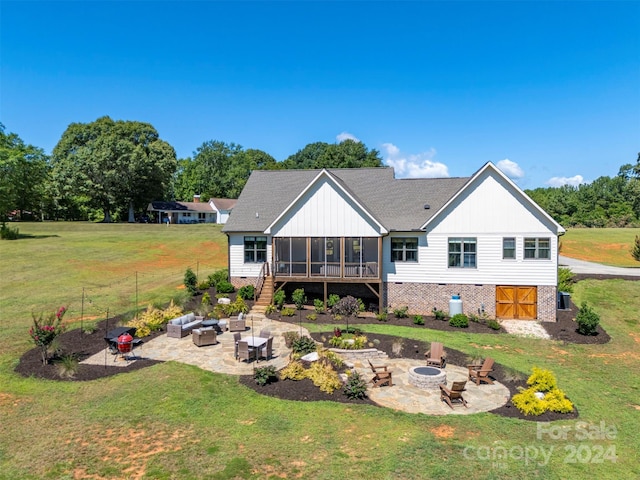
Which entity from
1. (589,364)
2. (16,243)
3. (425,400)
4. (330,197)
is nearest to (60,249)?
(16,243)

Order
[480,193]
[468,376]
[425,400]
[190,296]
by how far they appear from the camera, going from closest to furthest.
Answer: [425,400]
[468,376]
[480,193]
[190,296]

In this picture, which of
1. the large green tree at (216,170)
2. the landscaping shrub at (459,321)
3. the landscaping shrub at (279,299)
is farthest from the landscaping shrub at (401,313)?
the large green tree at (216,170)

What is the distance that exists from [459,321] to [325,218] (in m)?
9.32

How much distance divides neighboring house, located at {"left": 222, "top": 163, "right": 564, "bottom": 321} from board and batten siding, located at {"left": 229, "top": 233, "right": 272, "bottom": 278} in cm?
11

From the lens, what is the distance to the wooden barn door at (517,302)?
2195cm

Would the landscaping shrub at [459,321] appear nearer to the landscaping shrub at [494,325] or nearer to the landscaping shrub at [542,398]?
the landscaping shrub at [494,325]

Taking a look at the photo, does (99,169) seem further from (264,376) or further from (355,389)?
(355,389)

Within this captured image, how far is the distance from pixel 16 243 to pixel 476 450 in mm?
46768

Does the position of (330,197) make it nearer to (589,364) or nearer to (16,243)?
(589,364)

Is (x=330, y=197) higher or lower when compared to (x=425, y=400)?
higher

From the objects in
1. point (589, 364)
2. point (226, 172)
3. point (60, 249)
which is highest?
point (226, 172)

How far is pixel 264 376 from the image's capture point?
12.4 metres

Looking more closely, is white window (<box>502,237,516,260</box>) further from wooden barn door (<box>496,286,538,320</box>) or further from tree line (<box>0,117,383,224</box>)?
tree line (<box>0,117,383,224</box>)

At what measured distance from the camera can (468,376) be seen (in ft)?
44.9
